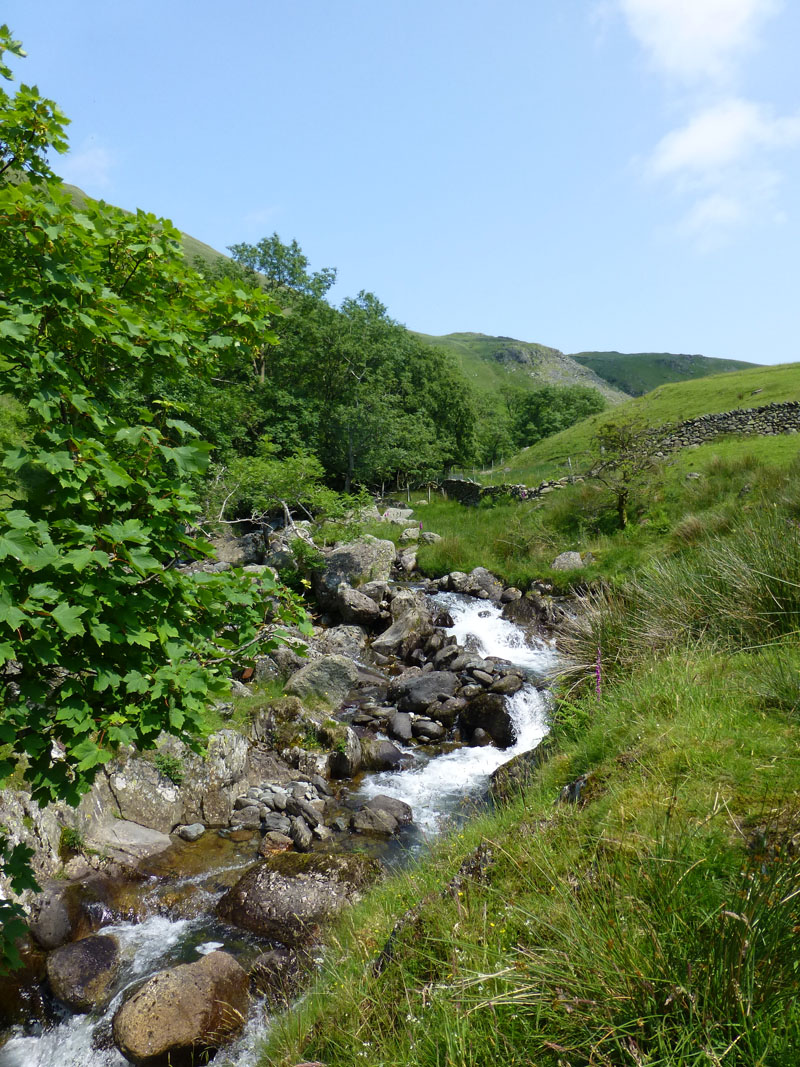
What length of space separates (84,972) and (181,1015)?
1.32 metres

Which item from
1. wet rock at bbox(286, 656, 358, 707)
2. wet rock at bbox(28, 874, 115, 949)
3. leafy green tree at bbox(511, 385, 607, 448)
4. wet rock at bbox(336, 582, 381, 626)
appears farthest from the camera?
leafy green tree at bbox(511, 385, 607, 448)

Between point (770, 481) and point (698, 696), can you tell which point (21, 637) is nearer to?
point (698, 696)

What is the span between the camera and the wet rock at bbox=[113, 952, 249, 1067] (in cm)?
464

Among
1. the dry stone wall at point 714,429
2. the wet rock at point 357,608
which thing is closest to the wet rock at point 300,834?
the wet rock at point 357,608

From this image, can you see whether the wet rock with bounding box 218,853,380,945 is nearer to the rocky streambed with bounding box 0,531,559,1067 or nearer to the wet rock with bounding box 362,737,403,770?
the rocky streambed with bounding box 0,531,559,1067

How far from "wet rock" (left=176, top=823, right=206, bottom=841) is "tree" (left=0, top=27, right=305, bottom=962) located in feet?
17.3

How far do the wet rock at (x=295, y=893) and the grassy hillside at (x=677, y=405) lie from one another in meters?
25.8

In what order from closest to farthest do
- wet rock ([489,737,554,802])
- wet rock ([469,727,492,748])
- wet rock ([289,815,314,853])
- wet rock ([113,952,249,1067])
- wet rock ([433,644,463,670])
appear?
wet rock ([113,952,249,1067]) < wet rock ([489,737,554,802]) < wet rock ([289,815,314,853]) < wet rock ([469,727,492,748]) < wet rock ([433,644,463,670])

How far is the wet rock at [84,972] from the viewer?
5289 millimetres

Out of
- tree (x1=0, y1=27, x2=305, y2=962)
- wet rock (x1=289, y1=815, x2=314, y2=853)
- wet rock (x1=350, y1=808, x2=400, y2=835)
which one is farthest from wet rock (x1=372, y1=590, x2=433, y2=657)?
tree (x1=0, y1=27, x2=305, y2=962)

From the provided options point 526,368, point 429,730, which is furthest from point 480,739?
point 526,368

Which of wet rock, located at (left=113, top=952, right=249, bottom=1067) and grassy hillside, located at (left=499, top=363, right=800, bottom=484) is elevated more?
grassy hillside, located at (left=499, top=363, right=800, bottom=484)

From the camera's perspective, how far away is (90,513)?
112 inches

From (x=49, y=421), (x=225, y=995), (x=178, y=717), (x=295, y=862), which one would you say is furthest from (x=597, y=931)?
(x=295, y=862)
